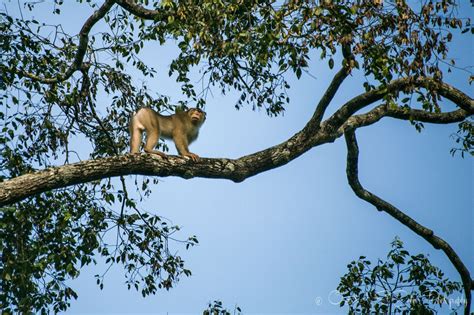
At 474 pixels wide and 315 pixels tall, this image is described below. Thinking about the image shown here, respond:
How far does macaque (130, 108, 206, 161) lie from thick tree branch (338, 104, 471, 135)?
1.98 meters

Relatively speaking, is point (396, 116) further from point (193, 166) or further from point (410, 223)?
point (193, 166)

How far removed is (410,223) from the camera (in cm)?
786

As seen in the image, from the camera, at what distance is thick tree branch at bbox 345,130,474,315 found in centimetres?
784

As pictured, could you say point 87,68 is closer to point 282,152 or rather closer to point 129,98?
point 129,98

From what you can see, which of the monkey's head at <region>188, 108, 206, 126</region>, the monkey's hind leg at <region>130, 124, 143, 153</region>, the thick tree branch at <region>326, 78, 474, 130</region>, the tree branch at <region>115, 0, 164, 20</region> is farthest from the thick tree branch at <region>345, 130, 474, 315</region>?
the tree branch at <region>115, 0, 164, 20</region>

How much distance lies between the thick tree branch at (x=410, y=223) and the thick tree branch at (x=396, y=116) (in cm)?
69

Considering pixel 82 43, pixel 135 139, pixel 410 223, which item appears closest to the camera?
pixel 82 43

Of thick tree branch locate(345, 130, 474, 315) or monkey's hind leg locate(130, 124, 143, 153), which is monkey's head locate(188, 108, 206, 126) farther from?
thick tree branch locate(345, 130, 474, 315)

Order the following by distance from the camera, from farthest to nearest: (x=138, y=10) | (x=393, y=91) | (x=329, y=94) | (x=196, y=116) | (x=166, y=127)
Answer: (x=196, y=116)
(x=166, y=127)
(x=138, y=10)
(x=329, y=94)
(x=393, y=91)

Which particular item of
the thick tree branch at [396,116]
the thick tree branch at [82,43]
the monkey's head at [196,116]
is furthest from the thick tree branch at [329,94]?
the thick tree branch at [82,43]

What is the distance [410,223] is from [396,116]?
143 centimetres

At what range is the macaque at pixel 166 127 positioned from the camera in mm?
8008

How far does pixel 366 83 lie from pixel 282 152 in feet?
3.71

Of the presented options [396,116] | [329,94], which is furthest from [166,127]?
[396,116]
